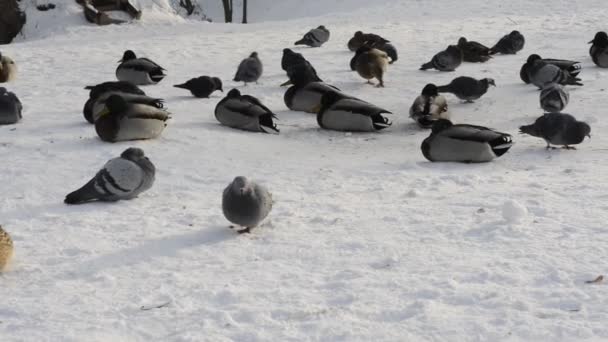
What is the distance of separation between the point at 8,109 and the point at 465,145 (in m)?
5.09

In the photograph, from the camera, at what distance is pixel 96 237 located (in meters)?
5.48

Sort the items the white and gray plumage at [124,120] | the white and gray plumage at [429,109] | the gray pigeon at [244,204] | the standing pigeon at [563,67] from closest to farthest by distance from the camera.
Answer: the gray pigeon at [244,204] < the white and gray plumage at [124,120] < the white and gray plumage at [429,109] < the standing pigeon at [563,67]

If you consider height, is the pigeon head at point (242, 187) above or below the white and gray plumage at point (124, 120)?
above

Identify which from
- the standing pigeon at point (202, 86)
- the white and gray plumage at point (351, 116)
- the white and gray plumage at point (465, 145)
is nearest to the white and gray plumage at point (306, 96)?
the white and gray plumage at point (351, 116)

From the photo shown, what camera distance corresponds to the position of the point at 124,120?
8.13m

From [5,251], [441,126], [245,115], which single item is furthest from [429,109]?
[5,251]

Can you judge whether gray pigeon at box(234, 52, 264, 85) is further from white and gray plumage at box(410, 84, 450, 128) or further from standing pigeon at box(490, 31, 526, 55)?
standing pigeon at box(490, 31, 526, 55)

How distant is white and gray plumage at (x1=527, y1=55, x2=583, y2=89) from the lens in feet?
36.5

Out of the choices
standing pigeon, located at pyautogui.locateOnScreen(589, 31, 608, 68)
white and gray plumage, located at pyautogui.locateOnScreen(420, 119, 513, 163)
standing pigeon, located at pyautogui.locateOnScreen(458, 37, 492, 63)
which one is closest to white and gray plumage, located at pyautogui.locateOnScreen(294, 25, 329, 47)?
standing pigeon, located at pyautogui.locateOnScreen(458, 37, 492, 63)

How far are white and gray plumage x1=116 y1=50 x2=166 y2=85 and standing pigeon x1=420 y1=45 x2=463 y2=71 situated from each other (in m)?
4.38

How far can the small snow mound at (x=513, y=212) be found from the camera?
18.3 feet

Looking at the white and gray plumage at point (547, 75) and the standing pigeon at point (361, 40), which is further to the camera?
the standing pigeon at point (361, 40)

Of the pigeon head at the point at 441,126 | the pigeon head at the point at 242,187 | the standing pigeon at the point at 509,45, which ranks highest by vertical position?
the standing pigeon at the point at 509,45

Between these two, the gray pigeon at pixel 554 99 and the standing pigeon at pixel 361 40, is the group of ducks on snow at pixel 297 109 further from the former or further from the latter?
the standing pigeon at pixel 361 40
